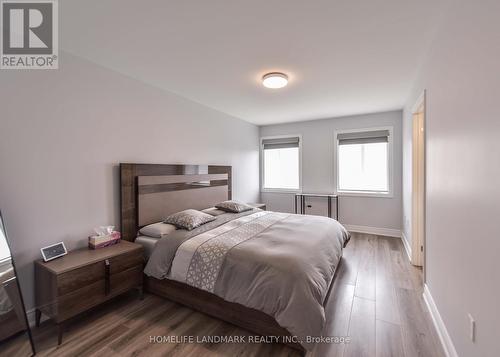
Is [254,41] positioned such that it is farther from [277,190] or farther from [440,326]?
[277,190]

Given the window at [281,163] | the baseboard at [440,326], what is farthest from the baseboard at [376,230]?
the baseboard at [440,326]

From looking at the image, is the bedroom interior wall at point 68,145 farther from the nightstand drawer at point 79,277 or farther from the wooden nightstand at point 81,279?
the nightstand drawer at point 79,277

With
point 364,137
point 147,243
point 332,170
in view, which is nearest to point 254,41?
point 147,243

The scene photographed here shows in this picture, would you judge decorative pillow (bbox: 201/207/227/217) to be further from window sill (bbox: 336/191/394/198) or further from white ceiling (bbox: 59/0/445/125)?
window sill (bbox: 336/191/394/198)

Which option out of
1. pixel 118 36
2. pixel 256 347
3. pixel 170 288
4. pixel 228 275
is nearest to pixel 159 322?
pixel 170 288

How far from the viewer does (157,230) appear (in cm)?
261

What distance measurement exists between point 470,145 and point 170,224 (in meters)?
2.81

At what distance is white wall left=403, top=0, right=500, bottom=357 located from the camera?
1.06m

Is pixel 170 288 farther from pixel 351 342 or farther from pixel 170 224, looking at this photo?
pixel 351 342

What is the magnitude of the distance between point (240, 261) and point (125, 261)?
119 cm

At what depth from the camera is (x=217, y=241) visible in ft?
7.33

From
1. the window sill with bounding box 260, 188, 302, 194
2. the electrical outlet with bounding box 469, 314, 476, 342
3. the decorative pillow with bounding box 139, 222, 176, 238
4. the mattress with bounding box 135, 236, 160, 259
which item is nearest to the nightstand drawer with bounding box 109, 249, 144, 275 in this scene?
the mattress with bounding box 135, 236, 160, 259

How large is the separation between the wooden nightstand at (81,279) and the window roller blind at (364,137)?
430 centimetres

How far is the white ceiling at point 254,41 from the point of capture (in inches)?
64.3
